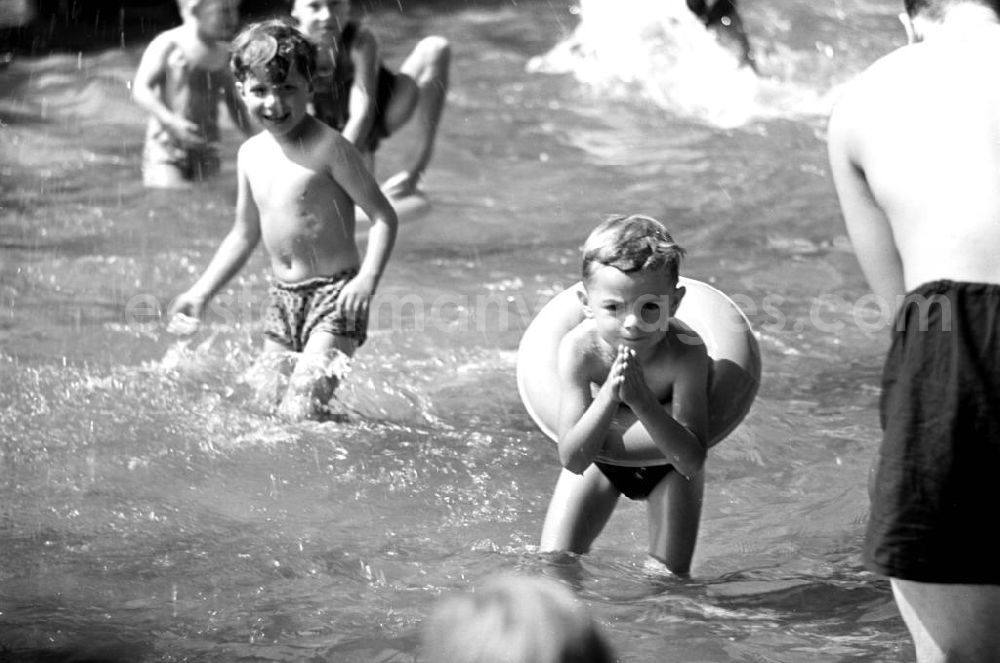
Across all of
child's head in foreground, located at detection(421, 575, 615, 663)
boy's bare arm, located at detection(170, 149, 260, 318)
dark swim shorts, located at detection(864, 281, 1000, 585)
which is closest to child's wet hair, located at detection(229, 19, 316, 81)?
boy's bare arm, located at detection(170, 149, 260, 318)

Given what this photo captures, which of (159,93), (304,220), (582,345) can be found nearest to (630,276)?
(582,345)

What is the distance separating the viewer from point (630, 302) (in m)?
3.44

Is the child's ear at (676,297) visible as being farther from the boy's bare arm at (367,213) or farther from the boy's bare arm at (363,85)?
the boy's bare arm at (363,85)

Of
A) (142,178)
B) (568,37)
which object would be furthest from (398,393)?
(568,37)

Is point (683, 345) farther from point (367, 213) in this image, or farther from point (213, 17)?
point (213, 17)

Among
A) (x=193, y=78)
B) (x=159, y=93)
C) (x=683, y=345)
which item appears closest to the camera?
(x=683, y=345)

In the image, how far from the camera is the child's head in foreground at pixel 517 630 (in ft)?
6.15

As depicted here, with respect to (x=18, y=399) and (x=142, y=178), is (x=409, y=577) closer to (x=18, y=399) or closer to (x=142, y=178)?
(x=18, y=399)

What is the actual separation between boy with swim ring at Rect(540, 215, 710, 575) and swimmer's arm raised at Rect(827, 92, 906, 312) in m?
0.68

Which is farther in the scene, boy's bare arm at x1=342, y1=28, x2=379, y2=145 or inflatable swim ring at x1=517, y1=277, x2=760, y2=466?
boy's bare arm at x1=342, y1=28, x2=379, y2=145

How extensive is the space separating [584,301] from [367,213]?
5.85 feet

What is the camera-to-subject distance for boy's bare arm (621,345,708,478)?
337cm

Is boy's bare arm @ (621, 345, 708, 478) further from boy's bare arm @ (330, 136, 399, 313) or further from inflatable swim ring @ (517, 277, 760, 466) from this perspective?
boy's bare arm @ (330, 136, 399, 313)

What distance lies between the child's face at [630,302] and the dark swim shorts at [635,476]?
0.46m
